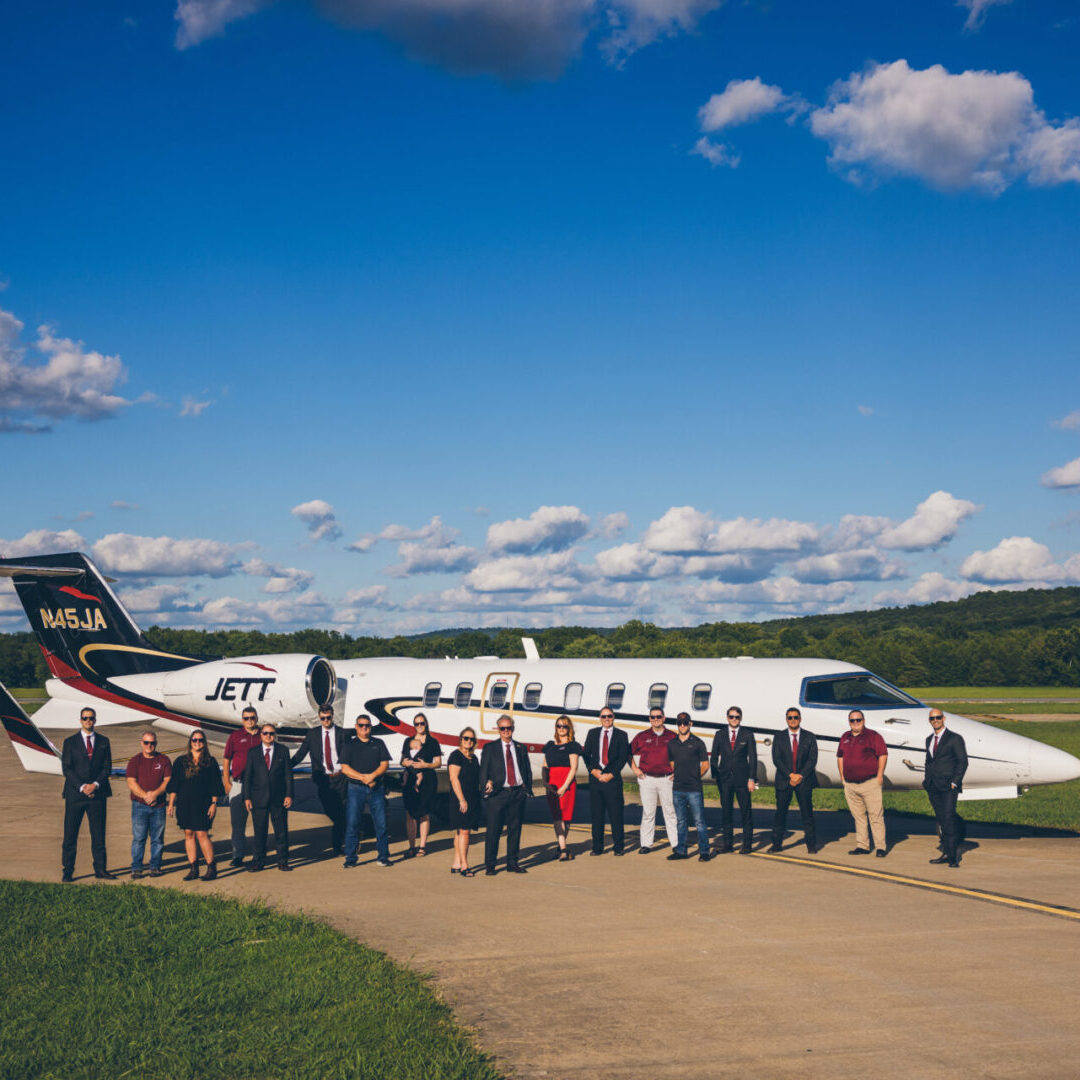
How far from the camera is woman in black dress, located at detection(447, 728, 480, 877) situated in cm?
1406

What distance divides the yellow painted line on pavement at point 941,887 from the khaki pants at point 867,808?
3.30 feet

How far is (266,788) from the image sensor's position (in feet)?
46.3

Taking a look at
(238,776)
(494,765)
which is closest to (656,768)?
(494,765)

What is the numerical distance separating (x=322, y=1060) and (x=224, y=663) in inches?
558

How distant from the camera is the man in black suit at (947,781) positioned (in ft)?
46.9

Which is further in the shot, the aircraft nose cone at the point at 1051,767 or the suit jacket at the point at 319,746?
the suit jacket at the point at 319,746

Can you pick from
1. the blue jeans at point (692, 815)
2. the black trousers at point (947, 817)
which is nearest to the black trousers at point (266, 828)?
the blue jeans at point (692, 815)

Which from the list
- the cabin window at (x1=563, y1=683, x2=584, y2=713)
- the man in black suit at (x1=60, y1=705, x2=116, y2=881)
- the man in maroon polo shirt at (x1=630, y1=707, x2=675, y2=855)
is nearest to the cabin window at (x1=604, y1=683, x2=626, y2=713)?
the cabin window at (x1=563, y1=683, x2=584, y2=713)

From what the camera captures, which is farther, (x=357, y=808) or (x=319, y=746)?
(x=319, y=746)

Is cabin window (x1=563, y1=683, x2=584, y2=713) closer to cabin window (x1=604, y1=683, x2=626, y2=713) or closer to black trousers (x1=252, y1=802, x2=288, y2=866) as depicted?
cabin window (x1=604, y1=683, x2=626, y2=713)

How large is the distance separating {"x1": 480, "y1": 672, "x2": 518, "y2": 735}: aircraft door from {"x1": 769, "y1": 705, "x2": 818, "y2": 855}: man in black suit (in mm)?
5468

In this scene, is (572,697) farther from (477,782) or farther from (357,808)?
(357,808)

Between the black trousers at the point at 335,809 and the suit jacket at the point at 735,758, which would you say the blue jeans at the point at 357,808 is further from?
the suit jacket at the point at 735,758

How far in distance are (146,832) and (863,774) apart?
33.6 feet
